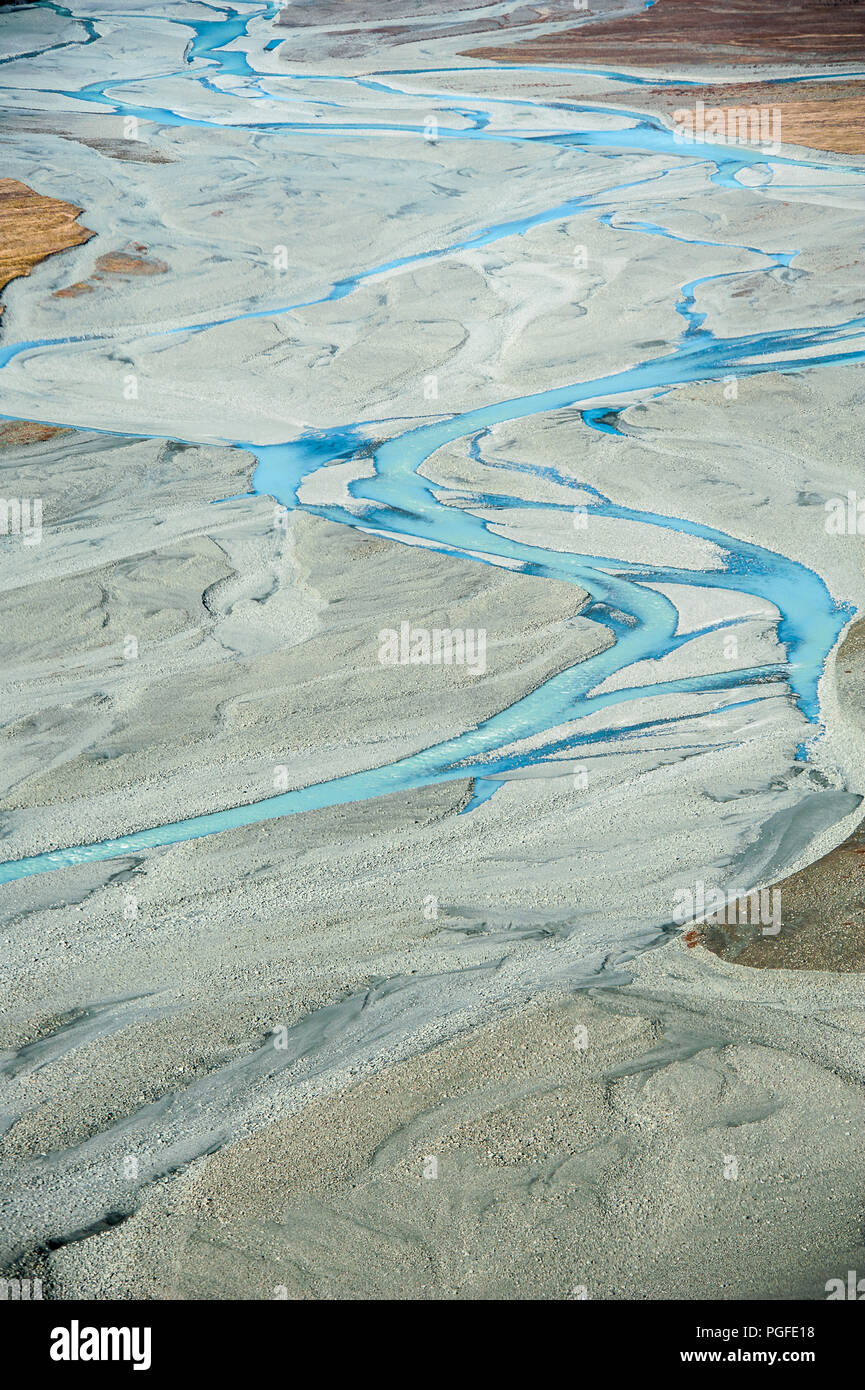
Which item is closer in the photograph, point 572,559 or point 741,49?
point 572,559

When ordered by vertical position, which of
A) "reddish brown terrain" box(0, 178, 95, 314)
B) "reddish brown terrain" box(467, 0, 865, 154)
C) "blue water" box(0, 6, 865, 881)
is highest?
"reddish brown terrain" box(467, 0, 865, 154)

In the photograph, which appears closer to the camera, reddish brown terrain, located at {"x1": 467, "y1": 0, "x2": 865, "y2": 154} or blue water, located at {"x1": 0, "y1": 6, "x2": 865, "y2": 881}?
blue water, located at {"x1": 0, "y1": 6, "x2": 865, "y2": 881}

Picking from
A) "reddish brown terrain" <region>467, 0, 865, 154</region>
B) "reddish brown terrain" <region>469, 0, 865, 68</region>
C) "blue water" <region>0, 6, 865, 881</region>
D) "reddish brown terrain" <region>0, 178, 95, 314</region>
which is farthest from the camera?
"reddish brown terrain" <region>469, 0, 865, 68</region>

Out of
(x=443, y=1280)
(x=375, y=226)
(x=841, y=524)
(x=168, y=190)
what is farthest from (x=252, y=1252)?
(x=168, y=190)

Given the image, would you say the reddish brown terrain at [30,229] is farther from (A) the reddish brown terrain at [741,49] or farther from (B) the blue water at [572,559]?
(A) the reddish brown terrain at [741,49]

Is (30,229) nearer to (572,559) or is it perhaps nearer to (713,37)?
(572,559)

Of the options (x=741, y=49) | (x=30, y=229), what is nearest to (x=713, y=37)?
(x=741, y=49)

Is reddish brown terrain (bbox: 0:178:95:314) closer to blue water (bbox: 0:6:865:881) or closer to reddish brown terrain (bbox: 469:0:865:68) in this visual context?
blue water (bbox: 0:6:865:881)

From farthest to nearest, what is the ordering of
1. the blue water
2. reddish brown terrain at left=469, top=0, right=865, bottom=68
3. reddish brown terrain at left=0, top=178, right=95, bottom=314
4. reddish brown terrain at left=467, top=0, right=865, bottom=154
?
reddish brown terrain at left=469, top=0, right=865, bottom=68
reddish brown terrain at left=467, top=0, right=865, bottom=154
reddish brown terrain at left=0, top=178, right=95, bottom=314
the blue water

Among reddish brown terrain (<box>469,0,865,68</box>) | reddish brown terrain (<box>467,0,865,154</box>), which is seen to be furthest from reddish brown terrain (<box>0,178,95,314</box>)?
reddish brown terrain (<box>469,0,865,68</box>)
